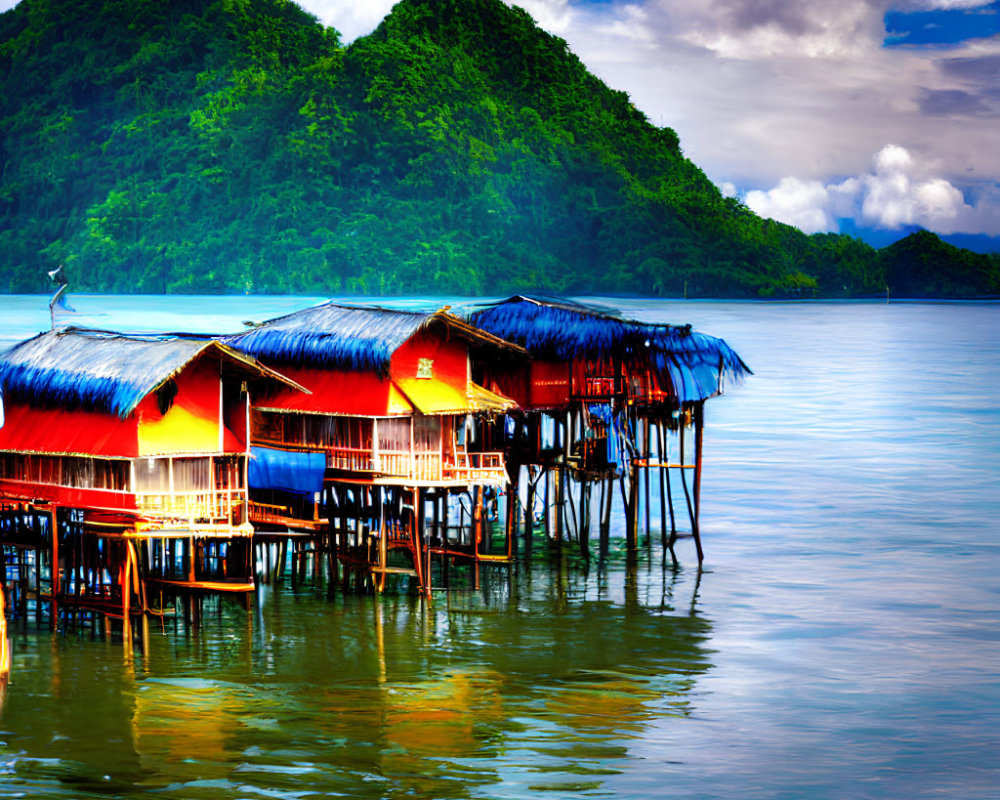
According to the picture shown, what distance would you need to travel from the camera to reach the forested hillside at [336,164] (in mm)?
106062

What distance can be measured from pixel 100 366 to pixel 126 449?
1.58 metres

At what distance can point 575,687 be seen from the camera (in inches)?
798

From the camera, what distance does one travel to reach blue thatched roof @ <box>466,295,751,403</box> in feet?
90.1

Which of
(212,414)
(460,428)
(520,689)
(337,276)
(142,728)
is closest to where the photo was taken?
(142,728)

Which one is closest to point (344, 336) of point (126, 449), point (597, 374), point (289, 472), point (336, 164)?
point (289, 472)

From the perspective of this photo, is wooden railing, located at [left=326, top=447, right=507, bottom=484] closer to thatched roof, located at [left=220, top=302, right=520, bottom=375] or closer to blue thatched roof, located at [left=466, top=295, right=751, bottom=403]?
thatched roof, located at [left=220, top=302, right=520, bottom=375]

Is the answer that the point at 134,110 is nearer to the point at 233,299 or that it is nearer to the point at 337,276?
the point at 233,299

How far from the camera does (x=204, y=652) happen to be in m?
21.5

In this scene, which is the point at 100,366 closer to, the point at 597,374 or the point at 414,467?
the point at 414,467

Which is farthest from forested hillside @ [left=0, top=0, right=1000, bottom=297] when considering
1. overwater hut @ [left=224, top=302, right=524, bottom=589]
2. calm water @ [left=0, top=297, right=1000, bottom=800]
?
overwater hut @ [left=224, top=302, right=524, bottom=589]

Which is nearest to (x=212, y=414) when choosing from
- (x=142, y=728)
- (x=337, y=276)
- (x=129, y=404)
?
(x=129, y=404)

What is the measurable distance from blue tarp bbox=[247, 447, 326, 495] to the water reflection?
1957mm

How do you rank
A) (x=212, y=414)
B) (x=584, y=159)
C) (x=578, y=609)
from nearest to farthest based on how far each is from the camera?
(x=212, y=414) → (x=578, y=609) → (x=584, y=159)

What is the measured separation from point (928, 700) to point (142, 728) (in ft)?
34.9
